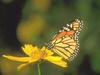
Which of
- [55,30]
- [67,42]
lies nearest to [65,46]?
[67,42]

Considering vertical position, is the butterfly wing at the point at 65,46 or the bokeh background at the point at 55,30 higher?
the bokeh background at the point at 55,30

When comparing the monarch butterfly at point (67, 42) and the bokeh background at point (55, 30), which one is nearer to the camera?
the monarch butterfly at point (67, 42)

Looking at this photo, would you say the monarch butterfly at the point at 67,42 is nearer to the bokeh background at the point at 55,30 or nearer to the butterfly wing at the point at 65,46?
the butterfly wing at the point at 65,46

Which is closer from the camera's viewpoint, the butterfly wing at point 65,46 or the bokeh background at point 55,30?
the butterfly wing at point 65,46

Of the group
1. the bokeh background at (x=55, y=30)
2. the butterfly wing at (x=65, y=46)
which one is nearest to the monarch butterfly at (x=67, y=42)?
the butterfly wing at (x=65, y=46)

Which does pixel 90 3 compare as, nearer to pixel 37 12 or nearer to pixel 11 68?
pixel 37 12
